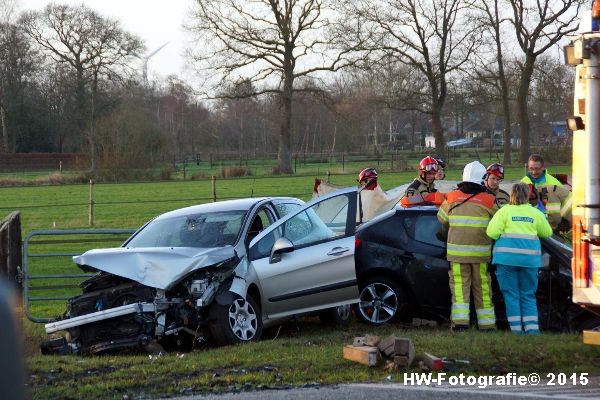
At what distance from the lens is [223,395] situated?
666 centimetres

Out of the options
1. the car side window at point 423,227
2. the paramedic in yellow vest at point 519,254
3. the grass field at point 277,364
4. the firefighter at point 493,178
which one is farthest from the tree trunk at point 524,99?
the paramedic in yellow vest at point 519,254

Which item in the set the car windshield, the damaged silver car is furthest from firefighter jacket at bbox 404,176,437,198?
the car windshield

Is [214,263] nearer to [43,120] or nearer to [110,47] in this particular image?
[110,47]

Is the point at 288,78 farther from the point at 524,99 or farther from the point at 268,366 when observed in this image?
the point at 268,366

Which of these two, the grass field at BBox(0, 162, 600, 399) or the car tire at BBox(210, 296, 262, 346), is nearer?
the grass field at BBox(0, 162, 600, 399)

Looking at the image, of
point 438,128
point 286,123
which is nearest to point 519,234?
point 438,128

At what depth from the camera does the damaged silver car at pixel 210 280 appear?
865 cm

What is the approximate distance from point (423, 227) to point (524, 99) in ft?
142

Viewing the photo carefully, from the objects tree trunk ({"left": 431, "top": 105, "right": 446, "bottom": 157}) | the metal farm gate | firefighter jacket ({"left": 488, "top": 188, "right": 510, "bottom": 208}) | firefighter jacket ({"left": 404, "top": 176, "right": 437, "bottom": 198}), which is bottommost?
the metal farm gate

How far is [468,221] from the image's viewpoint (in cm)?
974

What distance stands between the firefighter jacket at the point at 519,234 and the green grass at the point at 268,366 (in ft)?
2.71

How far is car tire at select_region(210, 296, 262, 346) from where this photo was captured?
8.72 m

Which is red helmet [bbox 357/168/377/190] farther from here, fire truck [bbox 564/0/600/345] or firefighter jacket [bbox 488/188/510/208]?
fire truck [bbox 564/0/600/345]

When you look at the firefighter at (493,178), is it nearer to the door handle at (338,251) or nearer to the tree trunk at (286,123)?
the door handle at (338,251)
